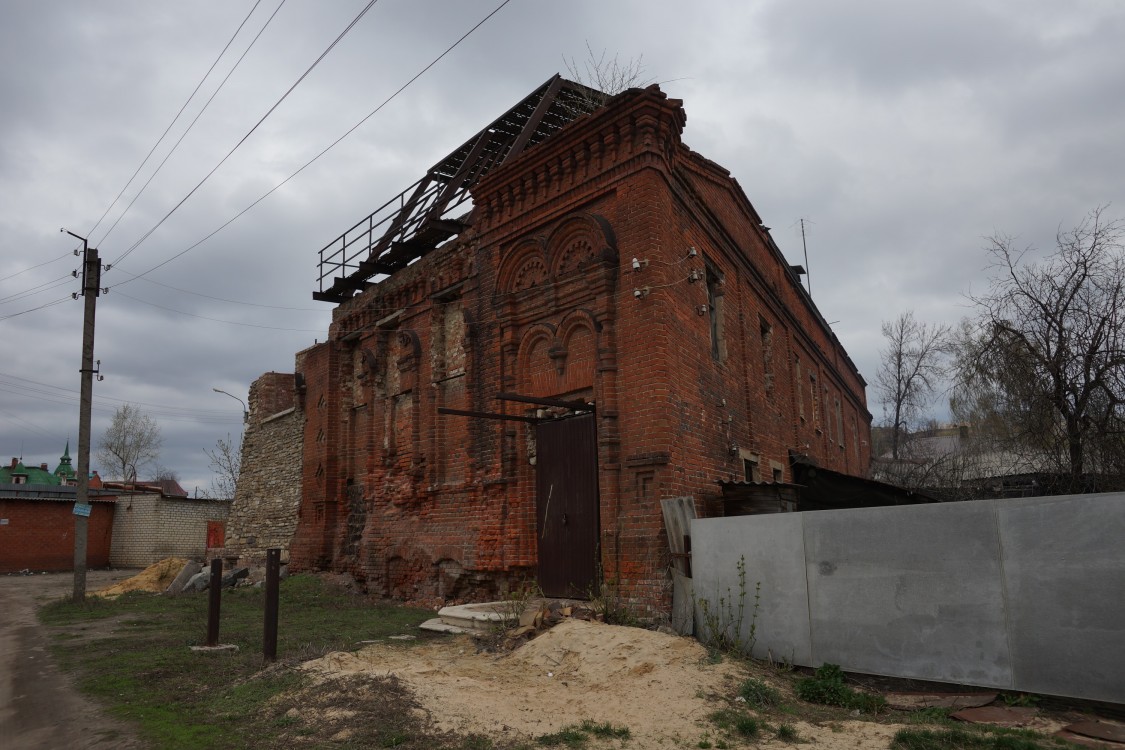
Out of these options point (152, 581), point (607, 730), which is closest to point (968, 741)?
point (607, 730)

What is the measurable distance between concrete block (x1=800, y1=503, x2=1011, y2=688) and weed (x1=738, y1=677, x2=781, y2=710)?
1006 mm

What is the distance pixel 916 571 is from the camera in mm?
6770

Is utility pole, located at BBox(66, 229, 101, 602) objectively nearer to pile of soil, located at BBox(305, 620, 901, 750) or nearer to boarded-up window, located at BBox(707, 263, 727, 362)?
pile of soil, located at BBox(305, 620, 901, 750)

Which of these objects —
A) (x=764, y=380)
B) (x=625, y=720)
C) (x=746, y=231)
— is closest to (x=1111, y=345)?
(x=764, y=380)

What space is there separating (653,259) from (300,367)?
12466 mm

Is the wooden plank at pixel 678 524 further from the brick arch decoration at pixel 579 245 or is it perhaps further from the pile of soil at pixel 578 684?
the brick arch decoration at pixel 579 245

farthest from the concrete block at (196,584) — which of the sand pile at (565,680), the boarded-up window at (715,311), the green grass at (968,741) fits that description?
the green grass at (968,741)

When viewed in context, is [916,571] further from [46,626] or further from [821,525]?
[46,626]

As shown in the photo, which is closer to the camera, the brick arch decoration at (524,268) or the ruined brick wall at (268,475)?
the brick arch decoration at (524,268)

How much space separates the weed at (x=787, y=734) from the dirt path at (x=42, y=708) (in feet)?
16.0

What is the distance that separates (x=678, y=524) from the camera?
878 centimetres

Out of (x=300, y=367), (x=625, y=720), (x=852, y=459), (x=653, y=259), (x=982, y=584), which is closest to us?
(x=625, y=720)

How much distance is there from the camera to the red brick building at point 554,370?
32.5ft

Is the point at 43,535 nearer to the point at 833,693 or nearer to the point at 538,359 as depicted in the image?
the point at 538,359
